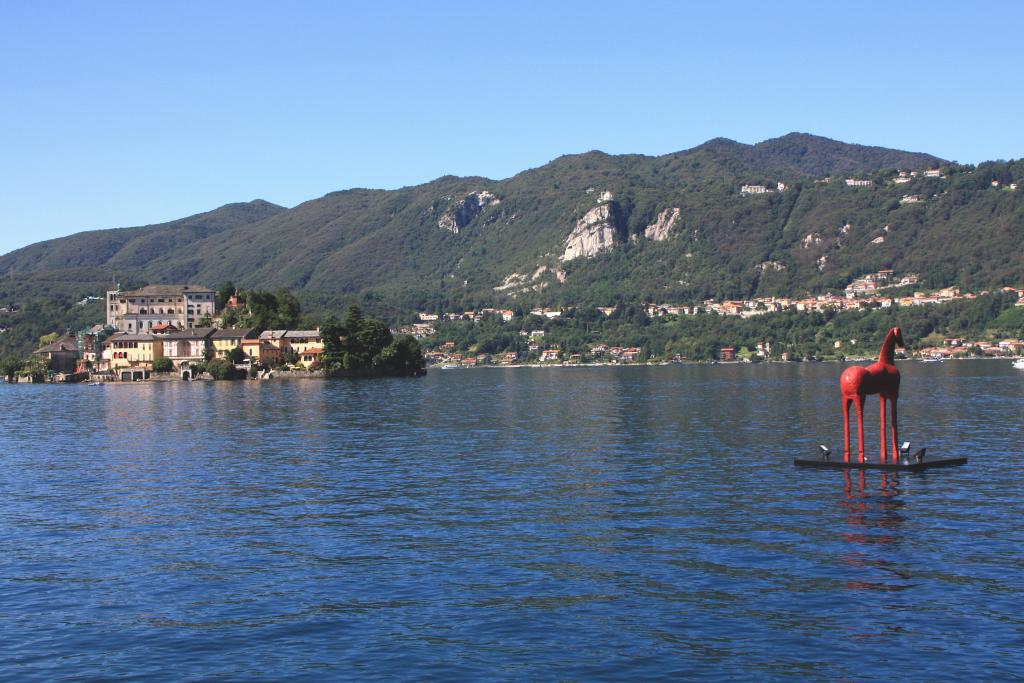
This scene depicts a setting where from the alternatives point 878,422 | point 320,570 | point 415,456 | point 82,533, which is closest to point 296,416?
point 415,456

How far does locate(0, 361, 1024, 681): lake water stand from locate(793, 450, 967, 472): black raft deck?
107 cm

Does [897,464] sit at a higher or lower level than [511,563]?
higher

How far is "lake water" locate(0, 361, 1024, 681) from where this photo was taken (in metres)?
25.2

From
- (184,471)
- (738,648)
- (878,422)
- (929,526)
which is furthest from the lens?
(878,422)

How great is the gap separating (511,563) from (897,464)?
28120 mm

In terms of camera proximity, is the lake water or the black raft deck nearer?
the lake water

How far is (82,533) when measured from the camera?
4081 centimetres

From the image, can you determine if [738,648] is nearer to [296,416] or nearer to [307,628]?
[307,628]

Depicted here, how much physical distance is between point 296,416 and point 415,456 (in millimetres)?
40889

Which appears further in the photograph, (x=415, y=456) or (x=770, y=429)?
(x=770, y=429)

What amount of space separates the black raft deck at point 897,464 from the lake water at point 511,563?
107cm

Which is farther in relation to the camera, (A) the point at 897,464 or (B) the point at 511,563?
(A) the point at 897,464

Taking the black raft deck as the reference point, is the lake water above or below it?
below

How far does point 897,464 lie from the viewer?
5422 cm
